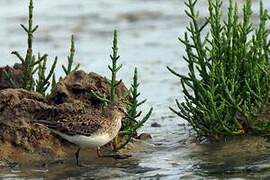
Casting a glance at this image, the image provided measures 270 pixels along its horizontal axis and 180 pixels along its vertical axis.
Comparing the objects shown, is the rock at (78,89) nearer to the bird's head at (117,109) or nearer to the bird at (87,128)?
the bird's head at (117,109)

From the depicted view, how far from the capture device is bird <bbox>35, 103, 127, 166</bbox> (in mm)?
9266

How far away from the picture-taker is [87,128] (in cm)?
930

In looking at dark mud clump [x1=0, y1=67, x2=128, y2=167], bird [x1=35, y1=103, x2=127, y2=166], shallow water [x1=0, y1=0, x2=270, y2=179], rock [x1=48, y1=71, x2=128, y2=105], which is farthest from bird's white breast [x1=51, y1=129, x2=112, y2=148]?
rock [x1=48, y1=71, x2=128, y2=105]

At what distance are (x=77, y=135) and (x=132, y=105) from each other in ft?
2.69

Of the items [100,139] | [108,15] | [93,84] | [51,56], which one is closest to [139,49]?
[51,56]

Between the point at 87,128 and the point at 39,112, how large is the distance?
76cm

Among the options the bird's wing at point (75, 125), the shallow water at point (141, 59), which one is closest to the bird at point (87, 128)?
the bird's wing at point (75, 125)

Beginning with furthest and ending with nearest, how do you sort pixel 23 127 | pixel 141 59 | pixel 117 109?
pixel 141 59, pixel 23 127, pixel 117 109

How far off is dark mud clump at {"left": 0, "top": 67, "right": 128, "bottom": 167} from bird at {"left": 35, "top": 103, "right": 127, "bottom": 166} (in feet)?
0.79

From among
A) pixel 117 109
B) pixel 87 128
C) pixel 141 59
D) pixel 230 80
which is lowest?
pixel 87 128

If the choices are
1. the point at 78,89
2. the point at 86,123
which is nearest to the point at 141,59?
the point at 78,89

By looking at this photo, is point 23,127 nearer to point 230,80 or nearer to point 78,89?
point 78,89

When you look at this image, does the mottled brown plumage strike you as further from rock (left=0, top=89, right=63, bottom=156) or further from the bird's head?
rock (left=0, top=89, right=63, bottom=156)

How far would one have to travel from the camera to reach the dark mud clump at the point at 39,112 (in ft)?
31.7
